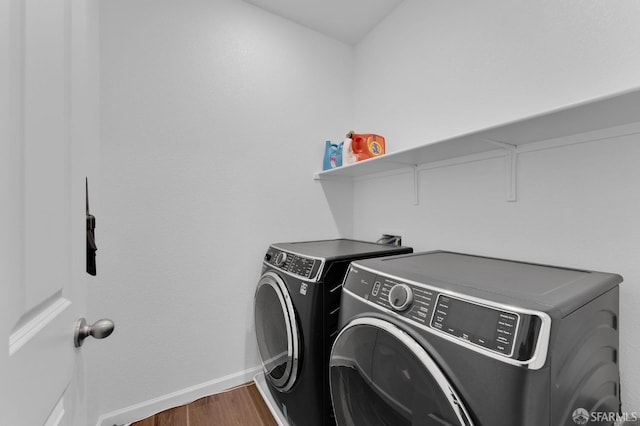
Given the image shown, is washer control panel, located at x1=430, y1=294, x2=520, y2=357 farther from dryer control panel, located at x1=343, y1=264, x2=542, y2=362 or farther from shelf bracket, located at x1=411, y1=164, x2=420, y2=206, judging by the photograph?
shelf bracket, located at x1=411, y1=164, x2=420, y2=206

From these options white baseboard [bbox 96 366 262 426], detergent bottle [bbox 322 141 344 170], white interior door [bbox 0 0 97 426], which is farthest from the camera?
detergent bottle [bbox 322 141 344 170]

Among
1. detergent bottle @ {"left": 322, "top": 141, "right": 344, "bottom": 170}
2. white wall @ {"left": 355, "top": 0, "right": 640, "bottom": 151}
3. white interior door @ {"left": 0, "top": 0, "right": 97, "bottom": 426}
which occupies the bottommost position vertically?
white interior door @ {"left": 0, "top": 0, "right": 97, "bottom": 426}

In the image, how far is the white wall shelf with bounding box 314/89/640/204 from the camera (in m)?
0.85

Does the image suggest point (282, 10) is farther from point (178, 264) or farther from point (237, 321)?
point (237, 321)

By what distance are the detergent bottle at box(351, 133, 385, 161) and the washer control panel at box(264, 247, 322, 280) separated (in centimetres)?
90

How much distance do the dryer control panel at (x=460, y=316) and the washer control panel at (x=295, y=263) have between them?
1.23 ft

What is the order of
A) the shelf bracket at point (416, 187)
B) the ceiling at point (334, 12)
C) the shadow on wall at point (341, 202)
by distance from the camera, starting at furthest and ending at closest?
the shadow on wall at point (341, 202) → the ceiling at point (334, 12) → the shelf bracket at point (416, 187)

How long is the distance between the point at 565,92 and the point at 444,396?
1320 mm

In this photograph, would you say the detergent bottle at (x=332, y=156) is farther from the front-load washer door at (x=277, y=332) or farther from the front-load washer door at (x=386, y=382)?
the front-load washer door at (x=386, y=382)

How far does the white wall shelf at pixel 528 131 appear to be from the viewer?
852 mm

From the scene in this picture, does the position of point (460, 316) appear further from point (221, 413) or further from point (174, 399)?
point (174, 399)

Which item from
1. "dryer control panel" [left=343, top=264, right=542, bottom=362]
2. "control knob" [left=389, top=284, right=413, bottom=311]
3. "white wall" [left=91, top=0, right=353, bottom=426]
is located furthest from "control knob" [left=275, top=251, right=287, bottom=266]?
"control knob" [left=389, top=284, right=413, bottom=311]

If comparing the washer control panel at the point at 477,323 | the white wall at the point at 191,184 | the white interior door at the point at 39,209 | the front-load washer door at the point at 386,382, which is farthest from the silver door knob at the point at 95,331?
the white wall at the point at 191,184

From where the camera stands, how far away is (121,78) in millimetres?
1554
